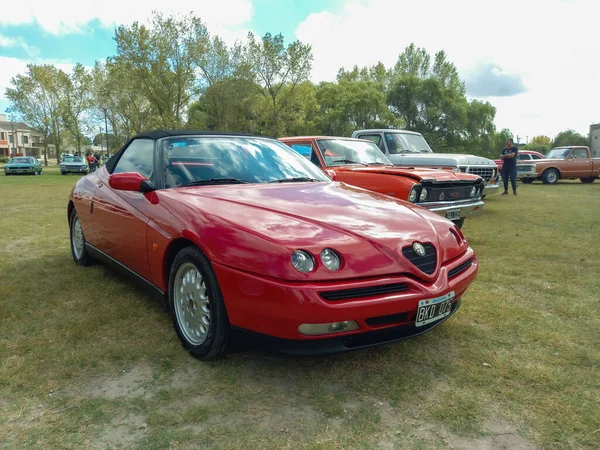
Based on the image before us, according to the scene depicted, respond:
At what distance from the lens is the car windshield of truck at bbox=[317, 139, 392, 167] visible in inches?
273

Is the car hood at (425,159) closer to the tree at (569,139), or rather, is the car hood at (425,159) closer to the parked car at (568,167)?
the parked car at (568,167)

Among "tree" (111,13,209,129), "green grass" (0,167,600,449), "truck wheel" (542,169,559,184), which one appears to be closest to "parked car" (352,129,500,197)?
"green grass" (0,167,600,449)

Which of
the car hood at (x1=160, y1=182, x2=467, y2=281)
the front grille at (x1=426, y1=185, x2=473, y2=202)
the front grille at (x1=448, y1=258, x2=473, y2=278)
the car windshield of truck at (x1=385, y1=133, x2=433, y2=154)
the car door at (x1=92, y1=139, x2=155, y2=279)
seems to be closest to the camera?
the car hood at (x1=160, y1=182, x2=467, y2=281)

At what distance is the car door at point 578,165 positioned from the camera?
20.7m

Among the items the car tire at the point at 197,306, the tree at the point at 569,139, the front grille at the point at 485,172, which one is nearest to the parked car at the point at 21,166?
the front grille at the point at 485,172

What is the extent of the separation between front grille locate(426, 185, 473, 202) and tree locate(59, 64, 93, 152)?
54.4 metres

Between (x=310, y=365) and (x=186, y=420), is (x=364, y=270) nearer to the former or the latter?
(x=310, y=365)

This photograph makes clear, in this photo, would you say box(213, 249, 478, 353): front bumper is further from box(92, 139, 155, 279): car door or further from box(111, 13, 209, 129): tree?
box(111, 13, 209, 129): tree

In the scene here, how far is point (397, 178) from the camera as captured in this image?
229 inches

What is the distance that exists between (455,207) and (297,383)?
14.0 ft

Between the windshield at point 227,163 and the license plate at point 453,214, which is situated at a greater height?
the windshield at point 227,163

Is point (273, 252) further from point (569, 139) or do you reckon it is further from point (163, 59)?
point (569, 139)

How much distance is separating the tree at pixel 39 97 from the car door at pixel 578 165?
170 feet

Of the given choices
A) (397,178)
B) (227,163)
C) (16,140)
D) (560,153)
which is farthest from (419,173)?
(16,140)
